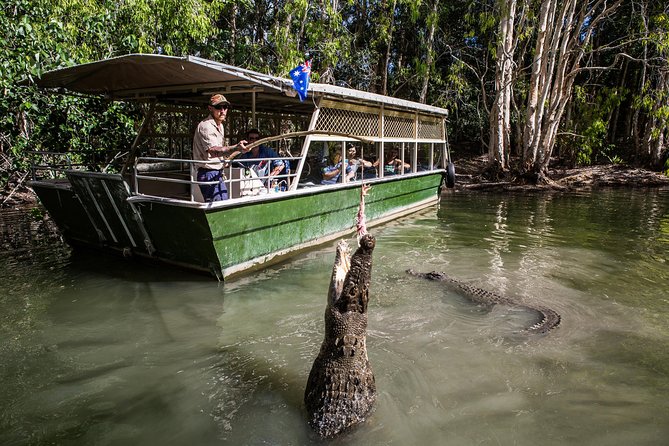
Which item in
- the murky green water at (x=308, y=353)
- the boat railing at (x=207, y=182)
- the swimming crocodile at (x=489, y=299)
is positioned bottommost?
the murky green water at (x=308, y=353)

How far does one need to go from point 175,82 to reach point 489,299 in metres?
5.15

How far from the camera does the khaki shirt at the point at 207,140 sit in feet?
20.0

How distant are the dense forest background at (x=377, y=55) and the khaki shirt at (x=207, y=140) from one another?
2.73 m

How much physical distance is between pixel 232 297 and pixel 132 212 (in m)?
1.82

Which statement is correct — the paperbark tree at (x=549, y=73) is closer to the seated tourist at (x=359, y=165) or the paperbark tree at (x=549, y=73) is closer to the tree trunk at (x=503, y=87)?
the tree trunk at (x=503, y=87)

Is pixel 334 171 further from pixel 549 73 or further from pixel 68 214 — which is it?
pixel 549 73

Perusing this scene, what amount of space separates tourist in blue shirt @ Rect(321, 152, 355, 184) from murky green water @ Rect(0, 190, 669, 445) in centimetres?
157

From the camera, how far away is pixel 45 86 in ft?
24.6

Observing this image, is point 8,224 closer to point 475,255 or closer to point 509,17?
point 475,255

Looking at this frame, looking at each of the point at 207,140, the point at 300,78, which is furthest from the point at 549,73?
the point at 207,140

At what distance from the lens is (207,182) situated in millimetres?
5594

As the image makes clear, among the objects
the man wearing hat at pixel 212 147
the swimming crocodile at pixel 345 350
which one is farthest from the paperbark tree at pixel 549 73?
the swimming crocodile at pixel 345 350

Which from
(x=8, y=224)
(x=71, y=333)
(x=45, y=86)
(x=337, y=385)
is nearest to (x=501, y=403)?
(x=337, y=385)

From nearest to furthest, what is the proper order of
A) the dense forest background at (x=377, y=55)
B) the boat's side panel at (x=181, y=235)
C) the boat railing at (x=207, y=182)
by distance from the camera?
the boat's side panel at (x=181, y=235) → the boat railing at (x=207, y=182) → the dense forest background at (x=377, y=55)
